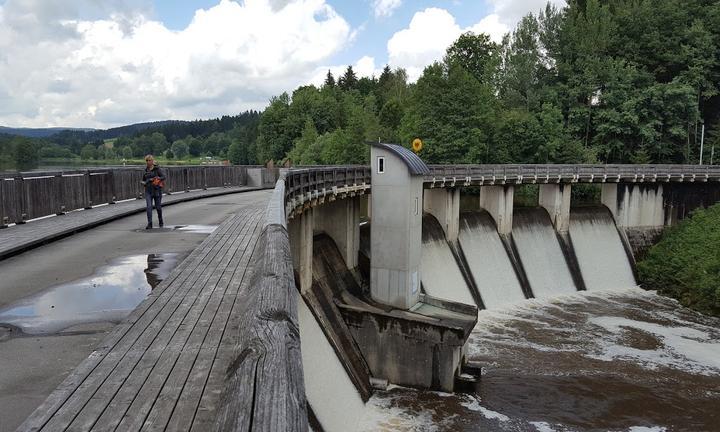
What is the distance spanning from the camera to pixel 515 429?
1716cm

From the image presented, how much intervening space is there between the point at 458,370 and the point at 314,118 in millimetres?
74997

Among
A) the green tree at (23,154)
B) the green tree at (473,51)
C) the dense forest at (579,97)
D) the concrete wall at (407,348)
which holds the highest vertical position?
the green tree at (473,51)

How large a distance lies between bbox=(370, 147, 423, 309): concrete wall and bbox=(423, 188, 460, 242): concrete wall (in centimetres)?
816

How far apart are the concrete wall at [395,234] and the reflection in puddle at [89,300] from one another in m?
14.3

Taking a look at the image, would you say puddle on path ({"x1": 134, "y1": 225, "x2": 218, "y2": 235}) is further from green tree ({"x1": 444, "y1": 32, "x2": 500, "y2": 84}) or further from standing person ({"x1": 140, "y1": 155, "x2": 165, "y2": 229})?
green tree ({"x1": 444, "y1": 32, "x2": 500, "y2": 84})

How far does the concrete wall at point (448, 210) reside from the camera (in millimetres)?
32594

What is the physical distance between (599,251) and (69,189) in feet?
116

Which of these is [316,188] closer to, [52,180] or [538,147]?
[52,180]

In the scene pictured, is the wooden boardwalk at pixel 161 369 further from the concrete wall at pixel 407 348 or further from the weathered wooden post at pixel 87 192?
the weathered wooden post at pixel 87 192

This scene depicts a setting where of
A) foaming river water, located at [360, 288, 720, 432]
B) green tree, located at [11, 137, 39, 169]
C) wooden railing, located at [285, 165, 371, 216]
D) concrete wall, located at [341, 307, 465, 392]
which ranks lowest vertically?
foaming river water, located at [360, 288, 720, 432]

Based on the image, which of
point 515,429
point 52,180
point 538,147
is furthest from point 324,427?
point 538,147

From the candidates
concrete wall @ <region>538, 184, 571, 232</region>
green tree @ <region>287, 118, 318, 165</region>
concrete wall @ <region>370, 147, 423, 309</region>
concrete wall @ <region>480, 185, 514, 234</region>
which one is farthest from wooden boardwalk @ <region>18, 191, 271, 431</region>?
green tree @ <region>287, 118, 318, 165</region>

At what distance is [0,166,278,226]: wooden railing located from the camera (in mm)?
15431

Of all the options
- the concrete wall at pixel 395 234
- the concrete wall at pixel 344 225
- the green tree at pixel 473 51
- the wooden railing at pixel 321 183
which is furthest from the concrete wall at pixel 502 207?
the green tree at pixel 473 51
